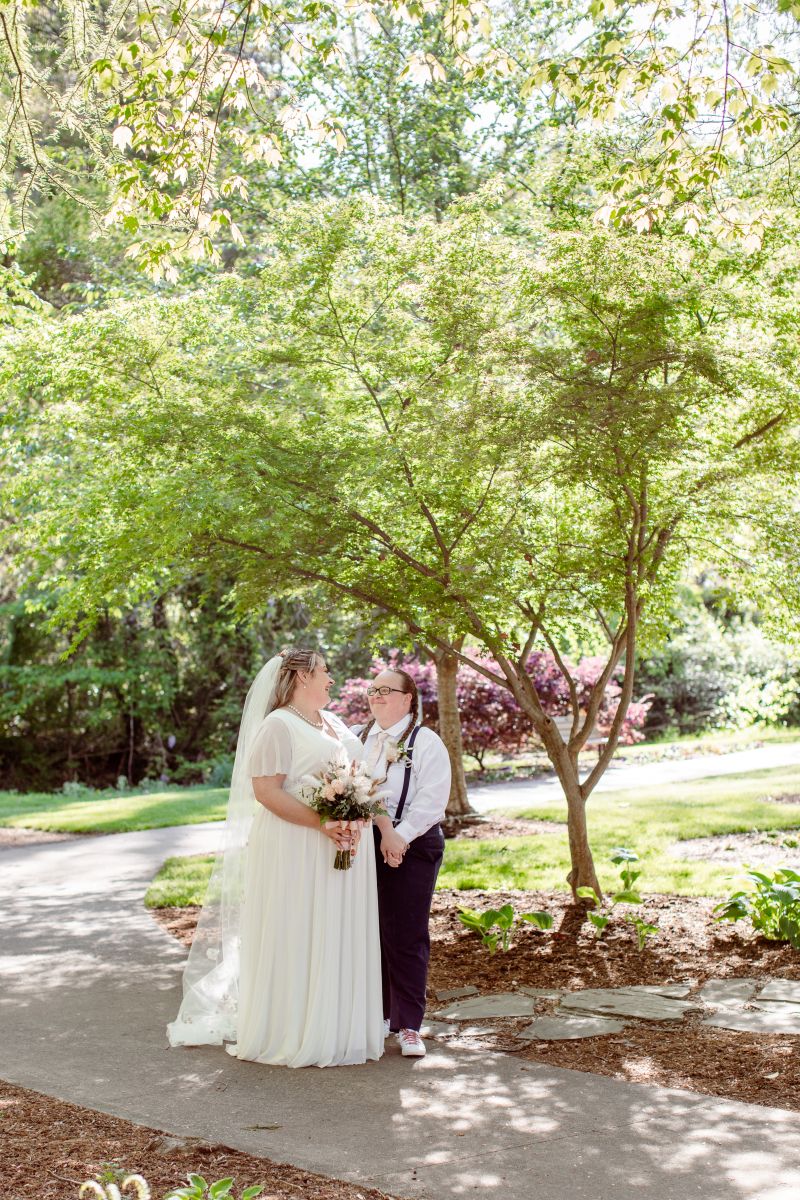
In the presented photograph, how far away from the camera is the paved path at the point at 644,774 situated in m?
16.8

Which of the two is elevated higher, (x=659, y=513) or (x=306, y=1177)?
(x=659, y=513)

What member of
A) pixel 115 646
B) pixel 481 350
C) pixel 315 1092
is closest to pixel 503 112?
pixel 481 350

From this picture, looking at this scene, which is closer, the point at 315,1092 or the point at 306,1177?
the point at 306,1177

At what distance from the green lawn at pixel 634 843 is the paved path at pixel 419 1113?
311 centimetres

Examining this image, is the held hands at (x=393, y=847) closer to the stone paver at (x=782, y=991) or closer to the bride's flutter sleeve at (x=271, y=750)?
the bride's flutter sleeve at (x=271, y=750)

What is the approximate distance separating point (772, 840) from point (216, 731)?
13.6 meters

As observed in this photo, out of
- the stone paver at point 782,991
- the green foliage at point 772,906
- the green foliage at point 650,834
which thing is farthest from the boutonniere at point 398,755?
the green foliage at point 650,834

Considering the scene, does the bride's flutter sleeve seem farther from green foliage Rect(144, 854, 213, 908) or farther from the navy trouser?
green foliage Rect(144, 854, 213, 908)

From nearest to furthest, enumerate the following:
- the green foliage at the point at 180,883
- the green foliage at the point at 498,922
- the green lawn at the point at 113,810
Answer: the green foliage at the point at 498,922, the green foliage at the point at 180,883, the green lawn at the point at 113,810

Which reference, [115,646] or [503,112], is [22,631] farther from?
[503,112]

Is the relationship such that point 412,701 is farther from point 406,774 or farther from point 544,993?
point 544,993

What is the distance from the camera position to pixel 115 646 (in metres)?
22.9

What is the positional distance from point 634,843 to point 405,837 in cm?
656

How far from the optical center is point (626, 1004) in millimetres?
6598
